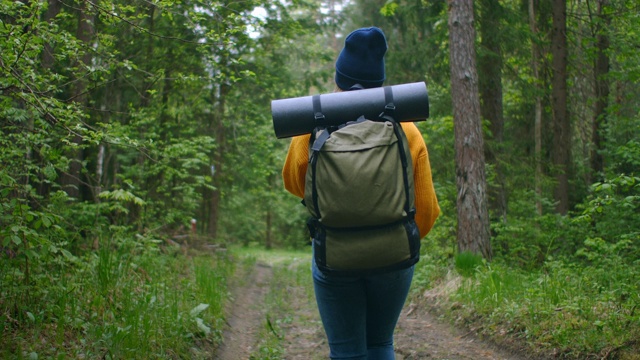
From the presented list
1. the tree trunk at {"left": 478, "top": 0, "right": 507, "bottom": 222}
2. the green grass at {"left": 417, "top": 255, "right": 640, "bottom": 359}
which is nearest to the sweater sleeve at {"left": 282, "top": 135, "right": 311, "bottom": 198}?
the green grass at {"left": 417, "top": 255, "right": 640, "bottom": 359}

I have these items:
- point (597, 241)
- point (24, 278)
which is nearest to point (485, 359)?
point (597, 241)

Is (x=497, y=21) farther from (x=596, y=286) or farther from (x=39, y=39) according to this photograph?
(x=39, y=39)

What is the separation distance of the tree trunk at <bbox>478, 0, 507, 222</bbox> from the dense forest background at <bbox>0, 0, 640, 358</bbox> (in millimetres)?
→ 30

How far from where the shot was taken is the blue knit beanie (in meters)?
2.65

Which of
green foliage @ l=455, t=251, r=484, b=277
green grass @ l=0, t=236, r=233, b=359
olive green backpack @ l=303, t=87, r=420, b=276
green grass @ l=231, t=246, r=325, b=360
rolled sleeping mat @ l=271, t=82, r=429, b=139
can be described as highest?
rolled sleeping mat @ l=271, t=82, r=429, b=139

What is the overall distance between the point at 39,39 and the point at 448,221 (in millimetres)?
7995

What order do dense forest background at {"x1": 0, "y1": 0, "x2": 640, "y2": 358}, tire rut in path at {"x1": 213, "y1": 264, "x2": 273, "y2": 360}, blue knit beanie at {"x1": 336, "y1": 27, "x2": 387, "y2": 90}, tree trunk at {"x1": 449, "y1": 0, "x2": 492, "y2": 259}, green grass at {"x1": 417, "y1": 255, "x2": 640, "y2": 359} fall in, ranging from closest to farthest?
1. blue knit beanie at {"x1": 336, "y1": 27, "x2": 387, "y2": 90}
2. green grass at {"x1": 417, "y1": 255, "x2": 640, "y2": 359}
3. dense forest background at {"x1": 0, "y1": 0, "x2": 640, "y2": 358}
4. tire rut in path at {"x1": 213, "y1": 264, "x2": 273, "y2": 360}
5. tree trunk at {"x1": 449, "y1": 0, "x2": 492, "y2": 259}

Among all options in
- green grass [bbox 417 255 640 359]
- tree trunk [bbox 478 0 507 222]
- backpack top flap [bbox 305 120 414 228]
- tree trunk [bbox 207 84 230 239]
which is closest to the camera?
backpack top flap [bbox 305 120 414 228]

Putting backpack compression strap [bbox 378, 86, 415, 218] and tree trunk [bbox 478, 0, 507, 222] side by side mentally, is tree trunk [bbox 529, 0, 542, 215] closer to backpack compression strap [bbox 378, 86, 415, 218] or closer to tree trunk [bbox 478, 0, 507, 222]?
tree trunk [bbox 478, 0, 507, 222]

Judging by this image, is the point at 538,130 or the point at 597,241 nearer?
the point at 597,241

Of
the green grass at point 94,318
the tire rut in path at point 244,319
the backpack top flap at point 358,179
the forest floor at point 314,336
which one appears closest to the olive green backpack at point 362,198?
the backpack top flap at point 358,179

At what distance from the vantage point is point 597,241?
6922 millimetres

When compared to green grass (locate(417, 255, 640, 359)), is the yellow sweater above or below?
above

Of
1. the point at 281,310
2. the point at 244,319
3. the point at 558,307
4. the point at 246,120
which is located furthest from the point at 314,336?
the point at 246,120
